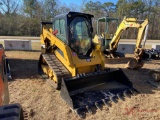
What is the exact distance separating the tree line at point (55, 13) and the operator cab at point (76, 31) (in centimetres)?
2358

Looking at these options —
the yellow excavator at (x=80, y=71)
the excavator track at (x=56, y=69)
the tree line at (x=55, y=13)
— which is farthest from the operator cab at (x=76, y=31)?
the tree line at (x=55, y=13)

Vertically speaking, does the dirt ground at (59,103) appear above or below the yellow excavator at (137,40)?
below

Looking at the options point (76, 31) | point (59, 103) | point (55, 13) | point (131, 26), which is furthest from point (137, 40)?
point (55, 13)

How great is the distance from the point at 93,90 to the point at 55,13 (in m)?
28.5

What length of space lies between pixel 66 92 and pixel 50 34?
7.82 feet

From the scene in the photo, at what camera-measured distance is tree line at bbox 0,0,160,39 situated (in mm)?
28703

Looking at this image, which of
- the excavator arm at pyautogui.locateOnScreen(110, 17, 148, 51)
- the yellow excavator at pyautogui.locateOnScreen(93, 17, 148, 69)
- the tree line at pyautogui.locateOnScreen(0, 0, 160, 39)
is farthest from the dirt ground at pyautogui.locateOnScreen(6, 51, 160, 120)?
the tree line at pyautogui.locateOnScreen(0, 0, 160, 39)

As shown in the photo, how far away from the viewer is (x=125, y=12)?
30266 millimetres

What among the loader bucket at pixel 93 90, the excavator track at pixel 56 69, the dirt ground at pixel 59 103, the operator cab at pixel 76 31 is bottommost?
the dirt ground at pixel 59 103

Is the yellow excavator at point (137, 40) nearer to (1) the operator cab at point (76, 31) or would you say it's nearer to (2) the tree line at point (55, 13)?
(1) the operator cab at point (76, 31)

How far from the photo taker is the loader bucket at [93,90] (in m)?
3.99

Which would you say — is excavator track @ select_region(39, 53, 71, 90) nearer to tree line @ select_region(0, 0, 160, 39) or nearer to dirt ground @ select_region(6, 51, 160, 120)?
dirt ground @ select_region(6, 51, 160, 120)

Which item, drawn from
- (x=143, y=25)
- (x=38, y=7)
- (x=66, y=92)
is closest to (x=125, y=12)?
(x=38, y=7)

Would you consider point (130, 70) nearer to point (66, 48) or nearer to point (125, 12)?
point (66, 48)
